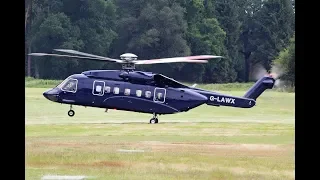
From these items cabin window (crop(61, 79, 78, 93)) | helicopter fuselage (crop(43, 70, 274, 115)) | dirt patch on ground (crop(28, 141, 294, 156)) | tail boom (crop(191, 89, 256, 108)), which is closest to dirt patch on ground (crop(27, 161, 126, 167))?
dirt patch on ground (crop(28, 141, 294, 156))

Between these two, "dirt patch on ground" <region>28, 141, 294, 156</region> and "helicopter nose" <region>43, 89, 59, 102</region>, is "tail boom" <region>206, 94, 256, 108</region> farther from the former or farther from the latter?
"helicopter nose" <region>43, 89, 59, 102</region>

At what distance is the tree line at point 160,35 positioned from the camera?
8.55 meters

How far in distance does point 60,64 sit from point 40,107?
719 mm

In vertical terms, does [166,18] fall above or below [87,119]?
above

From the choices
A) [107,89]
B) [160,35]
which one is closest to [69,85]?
[107,89]

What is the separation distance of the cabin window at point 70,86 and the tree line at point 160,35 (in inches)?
6.0

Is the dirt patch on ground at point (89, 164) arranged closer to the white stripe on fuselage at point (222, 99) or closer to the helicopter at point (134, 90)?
the helicopter at point (134, 90)

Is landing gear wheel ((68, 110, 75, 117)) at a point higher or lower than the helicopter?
lower

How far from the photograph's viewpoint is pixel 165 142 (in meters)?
8.18

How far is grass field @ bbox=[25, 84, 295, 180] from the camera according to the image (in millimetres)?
6723

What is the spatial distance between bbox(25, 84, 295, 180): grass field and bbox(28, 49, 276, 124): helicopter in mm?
147
